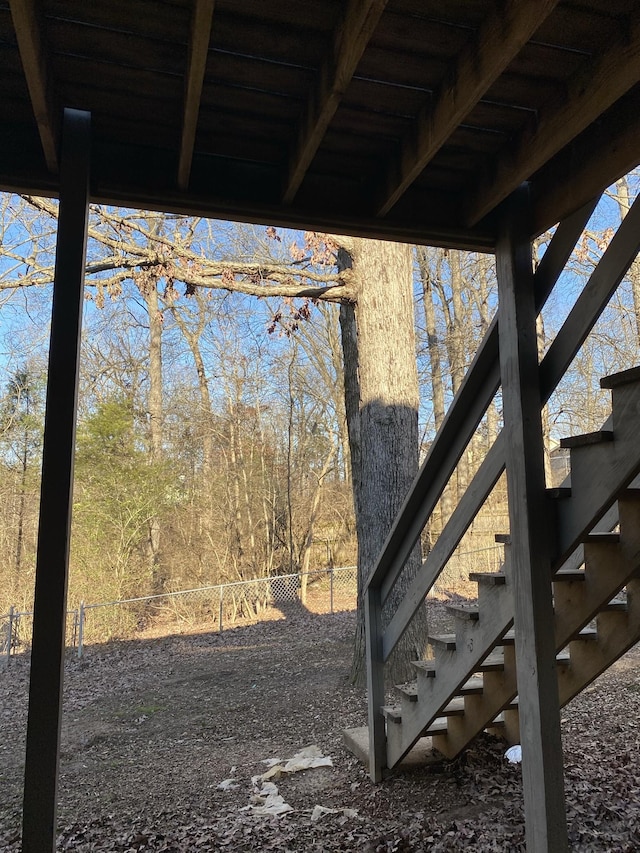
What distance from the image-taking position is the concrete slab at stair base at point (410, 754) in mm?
3424

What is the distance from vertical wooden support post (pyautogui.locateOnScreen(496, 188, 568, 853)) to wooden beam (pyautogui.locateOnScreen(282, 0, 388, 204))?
0.94 metres

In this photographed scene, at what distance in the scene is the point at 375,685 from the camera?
3.37 metres

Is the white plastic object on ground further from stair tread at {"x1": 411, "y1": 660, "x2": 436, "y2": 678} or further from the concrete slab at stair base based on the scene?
stair tread at {"x1": 411, "y1": 660, "x2": 436, "y2": 678}

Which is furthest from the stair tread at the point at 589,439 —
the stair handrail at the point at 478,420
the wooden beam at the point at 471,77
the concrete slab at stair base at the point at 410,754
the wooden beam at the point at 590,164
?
the concrete slab at stair base at the point at 410,754

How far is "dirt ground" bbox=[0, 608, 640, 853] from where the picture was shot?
2.78 m

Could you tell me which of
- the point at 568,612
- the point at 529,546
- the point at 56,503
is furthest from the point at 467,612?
the point at 56,503

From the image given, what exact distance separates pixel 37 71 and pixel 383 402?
169 inches

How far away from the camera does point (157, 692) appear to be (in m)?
5.95

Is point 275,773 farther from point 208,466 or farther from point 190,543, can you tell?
point 208,466

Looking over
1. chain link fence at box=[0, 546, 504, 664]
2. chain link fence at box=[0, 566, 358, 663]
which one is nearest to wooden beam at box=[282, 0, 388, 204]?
chain link fence at box=[0, 546, 504, 664]

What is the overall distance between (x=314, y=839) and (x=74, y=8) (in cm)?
329

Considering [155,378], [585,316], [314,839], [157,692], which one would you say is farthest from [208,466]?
[585,316]

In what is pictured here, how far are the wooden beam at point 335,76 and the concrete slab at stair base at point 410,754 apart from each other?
10.1 ft

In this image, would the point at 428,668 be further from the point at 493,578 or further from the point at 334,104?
the point at 334,104
